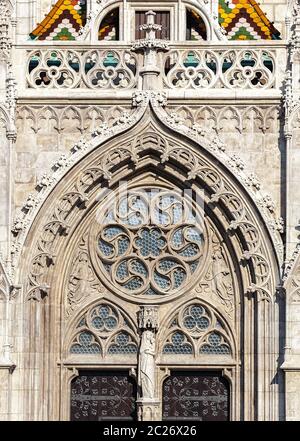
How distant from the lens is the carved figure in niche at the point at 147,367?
46.4 m

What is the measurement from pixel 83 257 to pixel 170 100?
196 cm

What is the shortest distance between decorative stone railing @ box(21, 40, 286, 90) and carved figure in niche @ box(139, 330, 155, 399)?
2.80 meters

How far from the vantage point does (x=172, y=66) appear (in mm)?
46844

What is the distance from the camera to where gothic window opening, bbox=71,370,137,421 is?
46.7m

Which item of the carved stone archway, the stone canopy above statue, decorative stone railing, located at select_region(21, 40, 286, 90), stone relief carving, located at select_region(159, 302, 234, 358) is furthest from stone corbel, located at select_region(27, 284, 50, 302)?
the stone canopy above statue

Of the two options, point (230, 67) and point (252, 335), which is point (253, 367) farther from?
point (230, 67)

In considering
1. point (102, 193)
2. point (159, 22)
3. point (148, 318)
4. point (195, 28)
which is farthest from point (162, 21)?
point (148, 318)

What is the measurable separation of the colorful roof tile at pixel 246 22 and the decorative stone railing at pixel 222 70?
587mm

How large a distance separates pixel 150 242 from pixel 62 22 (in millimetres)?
2778

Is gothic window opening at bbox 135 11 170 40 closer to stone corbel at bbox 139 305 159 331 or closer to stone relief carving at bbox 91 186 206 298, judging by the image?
stone relief carving at bbox 91 186 206 298

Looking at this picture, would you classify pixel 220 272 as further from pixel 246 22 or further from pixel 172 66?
pixel 246 22

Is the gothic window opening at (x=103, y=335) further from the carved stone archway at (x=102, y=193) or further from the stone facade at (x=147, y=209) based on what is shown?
the carved stone archway at (x=102, y=193)

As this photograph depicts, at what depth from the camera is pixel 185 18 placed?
155ft
